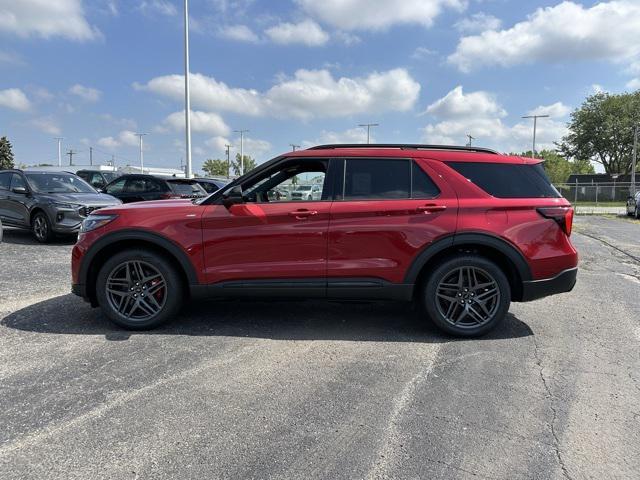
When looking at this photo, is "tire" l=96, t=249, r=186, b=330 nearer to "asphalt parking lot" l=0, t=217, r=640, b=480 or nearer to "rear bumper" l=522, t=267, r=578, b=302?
"asphalt parking lot" l=0, t=217, r=640, b=480

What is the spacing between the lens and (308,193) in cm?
457

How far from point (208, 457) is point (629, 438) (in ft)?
8.04

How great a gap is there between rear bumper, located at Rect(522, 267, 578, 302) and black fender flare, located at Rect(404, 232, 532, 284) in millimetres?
135

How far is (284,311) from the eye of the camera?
5.36 metres

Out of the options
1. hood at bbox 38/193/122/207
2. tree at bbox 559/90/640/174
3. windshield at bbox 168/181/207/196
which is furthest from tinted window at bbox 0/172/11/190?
tree at bbox 559/90/640/174

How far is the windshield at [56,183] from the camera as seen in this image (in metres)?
10.4

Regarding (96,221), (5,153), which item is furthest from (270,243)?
(5,153)

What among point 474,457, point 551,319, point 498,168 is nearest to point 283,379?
point 474,457

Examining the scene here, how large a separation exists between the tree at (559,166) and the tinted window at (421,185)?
55.2 m

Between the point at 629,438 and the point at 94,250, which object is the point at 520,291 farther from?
the point at 94,250

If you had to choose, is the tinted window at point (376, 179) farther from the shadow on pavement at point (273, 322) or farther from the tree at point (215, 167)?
the tree at point (215, 167)

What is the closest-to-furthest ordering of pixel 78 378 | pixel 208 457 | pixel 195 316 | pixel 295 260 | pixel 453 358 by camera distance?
pixel 208 457
pixel 78 378
pixel 453 358
pixel 295 260
pixel 195 316

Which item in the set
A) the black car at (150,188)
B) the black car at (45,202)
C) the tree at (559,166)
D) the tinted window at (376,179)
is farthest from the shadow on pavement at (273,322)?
the tree at (559,166)

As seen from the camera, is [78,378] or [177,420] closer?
[177,420]
